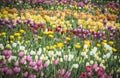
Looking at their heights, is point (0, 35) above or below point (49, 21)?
above

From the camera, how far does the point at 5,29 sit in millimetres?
5223

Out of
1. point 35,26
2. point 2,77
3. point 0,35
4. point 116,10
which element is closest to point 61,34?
point 35,26

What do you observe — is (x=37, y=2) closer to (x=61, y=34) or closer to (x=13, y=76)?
(x=61, y=34)

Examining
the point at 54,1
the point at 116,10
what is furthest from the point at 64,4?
the point at 116,10

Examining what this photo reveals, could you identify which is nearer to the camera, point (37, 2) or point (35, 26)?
point (35, 26)

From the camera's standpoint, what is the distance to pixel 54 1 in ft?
32.2

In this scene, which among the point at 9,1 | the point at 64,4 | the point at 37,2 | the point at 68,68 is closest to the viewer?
the point at 68,68

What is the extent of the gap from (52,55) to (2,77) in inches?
42.3

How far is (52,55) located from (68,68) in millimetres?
390

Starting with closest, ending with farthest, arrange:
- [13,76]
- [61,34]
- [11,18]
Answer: [13,76]
[61,34]
[11,18]

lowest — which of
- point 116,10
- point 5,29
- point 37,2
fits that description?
point 116,10

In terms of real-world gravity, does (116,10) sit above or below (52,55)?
below

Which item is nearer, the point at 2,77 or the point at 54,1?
the point at 2,77

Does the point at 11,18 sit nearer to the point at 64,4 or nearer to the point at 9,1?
the point at 9,1
